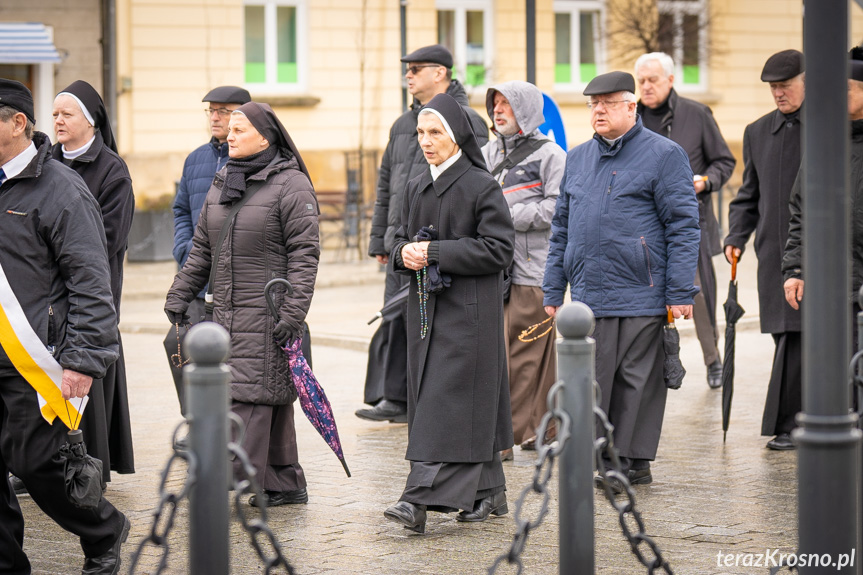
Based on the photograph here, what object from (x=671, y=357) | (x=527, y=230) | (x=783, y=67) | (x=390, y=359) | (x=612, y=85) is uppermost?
(x=783, y=67)

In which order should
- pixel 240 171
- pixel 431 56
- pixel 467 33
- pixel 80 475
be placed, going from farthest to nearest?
1. pixel 467 33
2. pixel 431 56
3. pixel 240 171
4. pixel 80 475

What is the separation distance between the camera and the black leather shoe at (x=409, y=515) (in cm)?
602

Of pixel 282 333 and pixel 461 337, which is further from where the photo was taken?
pixel 282 333

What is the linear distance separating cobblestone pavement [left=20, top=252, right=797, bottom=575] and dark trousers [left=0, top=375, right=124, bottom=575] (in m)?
0.34

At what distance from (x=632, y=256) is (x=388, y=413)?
263 centimetres

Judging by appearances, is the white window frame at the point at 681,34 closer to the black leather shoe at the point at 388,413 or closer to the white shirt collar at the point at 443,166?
the black leather shoe at the point at 388,413

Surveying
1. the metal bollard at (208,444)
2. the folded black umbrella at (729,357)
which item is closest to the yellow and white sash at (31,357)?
the metal bollard at (208,444)

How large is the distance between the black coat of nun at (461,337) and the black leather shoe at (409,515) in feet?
0.14

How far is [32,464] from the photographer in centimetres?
520

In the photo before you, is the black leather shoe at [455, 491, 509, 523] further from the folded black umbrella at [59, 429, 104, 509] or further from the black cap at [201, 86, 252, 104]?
the black cap at [201, 86, 252, 104]

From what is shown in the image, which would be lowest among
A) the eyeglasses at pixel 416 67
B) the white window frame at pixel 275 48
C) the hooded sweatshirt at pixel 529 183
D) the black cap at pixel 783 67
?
the hooded sweatshirt at pixel 529 183

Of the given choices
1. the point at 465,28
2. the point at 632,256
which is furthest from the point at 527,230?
the point at 465,28

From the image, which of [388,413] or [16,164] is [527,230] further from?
[16,164]

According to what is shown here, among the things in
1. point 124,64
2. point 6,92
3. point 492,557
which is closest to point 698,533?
point 492,557
